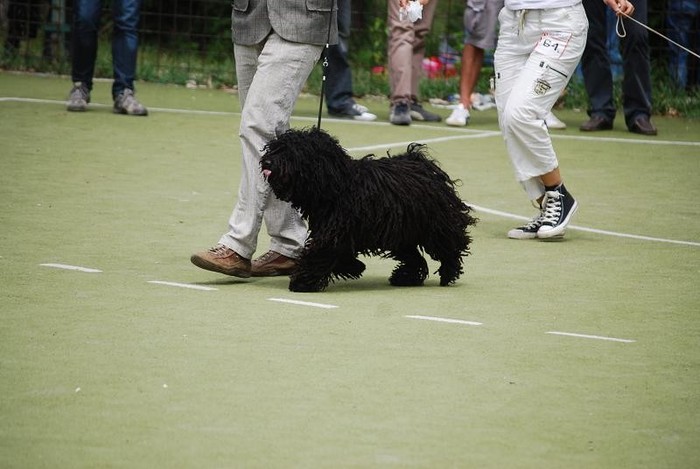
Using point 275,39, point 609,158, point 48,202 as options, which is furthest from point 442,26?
point 275,39

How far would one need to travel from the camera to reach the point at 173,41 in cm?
1733

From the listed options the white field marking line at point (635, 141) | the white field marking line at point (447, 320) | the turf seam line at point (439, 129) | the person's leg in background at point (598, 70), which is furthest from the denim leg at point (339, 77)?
the white field marking line at point (447, 320)

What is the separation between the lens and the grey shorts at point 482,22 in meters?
13.1

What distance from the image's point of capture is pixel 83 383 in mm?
4715

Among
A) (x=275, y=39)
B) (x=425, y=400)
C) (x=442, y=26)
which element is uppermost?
(x=275, y=39)

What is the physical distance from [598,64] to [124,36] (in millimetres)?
4022

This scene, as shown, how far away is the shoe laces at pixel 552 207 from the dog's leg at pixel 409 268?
1577 millimetres

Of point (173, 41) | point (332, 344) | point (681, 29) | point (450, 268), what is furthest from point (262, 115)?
point (173, 41)

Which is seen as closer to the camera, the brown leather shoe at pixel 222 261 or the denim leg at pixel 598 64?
the brown leather shoe at pixel 222 261

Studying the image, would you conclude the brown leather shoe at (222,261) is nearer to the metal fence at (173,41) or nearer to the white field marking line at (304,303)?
the white field marking line at (304,303)

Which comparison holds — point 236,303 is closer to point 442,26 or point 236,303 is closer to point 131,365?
point 131,365

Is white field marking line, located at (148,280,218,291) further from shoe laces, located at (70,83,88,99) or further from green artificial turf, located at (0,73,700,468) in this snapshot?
shoe laces, located at (70,83,88,99)

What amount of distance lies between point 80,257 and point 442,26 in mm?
15059

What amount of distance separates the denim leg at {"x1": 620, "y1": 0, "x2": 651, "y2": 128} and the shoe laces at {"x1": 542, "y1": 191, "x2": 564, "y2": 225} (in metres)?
4.58
